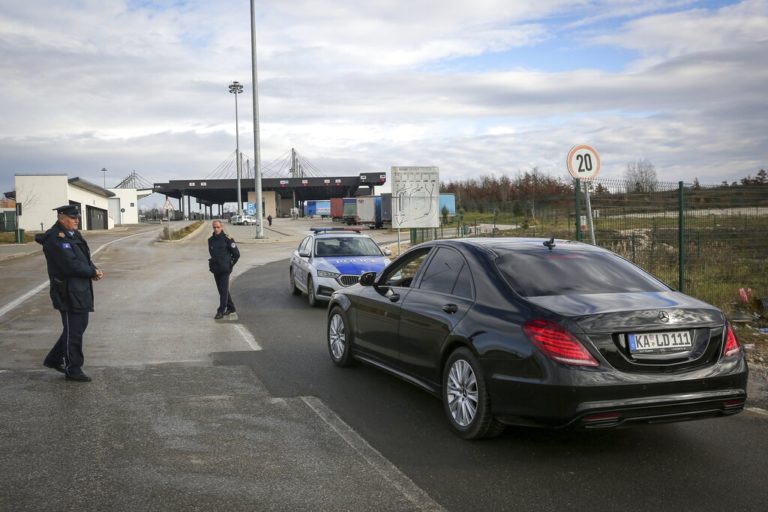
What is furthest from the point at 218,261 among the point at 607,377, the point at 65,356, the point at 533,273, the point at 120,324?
the point at 607,377

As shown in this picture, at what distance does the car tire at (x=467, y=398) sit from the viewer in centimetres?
519

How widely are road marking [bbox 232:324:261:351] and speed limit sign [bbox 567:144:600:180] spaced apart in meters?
5.68

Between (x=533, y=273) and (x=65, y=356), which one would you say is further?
(x=65, y=356)

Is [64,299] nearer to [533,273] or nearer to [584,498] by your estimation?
[533,273]

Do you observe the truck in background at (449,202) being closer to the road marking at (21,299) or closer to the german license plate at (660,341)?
the road marking at (21,299)

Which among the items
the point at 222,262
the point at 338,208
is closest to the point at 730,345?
the point at 222,262

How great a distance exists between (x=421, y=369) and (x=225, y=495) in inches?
91.3

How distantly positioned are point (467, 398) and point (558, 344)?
98cm

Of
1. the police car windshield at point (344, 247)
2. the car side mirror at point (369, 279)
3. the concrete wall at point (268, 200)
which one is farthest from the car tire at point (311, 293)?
the concrete wall at point (268, 200)

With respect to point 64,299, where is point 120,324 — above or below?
below

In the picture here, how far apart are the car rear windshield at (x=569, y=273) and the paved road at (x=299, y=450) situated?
3.73ft

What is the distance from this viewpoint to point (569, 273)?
5.69 meters

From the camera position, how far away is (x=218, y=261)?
40.7 feet

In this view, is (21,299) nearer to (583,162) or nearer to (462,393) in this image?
(583,162)
